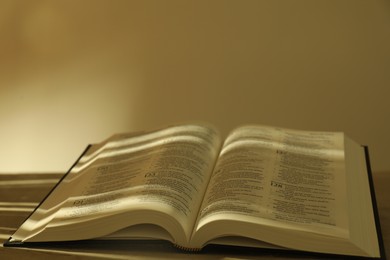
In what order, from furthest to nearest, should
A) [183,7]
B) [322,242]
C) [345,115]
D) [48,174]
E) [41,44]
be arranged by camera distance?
[41,44] → [183,7] → [345,115] → [48,174] → [322,242]

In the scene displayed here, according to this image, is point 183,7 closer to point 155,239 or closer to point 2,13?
point 2,13

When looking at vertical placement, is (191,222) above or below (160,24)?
below

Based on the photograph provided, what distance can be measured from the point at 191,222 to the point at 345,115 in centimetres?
98

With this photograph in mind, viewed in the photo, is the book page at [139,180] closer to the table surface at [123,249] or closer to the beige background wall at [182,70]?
the table surface at [123,249]

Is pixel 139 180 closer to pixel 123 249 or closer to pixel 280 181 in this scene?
pixel 123 249

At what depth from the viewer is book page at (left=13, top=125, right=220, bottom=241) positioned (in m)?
1.00

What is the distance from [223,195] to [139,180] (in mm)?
154

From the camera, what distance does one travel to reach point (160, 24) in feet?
6.70

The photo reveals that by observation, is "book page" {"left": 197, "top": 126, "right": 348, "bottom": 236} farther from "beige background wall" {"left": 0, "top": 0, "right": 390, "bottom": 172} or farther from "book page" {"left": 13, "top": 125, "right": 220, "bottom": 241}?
"beige background wall" {"left": 0, "top": 0, "right": 390, "bottom": 172}

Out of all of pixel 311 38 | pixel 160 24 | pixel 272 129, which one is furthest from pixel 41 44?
pixel 272 129

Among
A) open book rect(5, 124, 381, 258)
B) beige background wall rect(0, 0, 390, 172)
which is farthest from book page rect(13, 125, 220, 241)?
beige background wall rect(0, 0, 390, 172)

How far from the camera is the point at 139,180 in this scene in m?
1.07

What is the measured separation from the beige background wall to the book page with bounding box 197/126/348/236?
0.67 meters

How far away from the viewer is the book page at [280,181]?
95 cm
